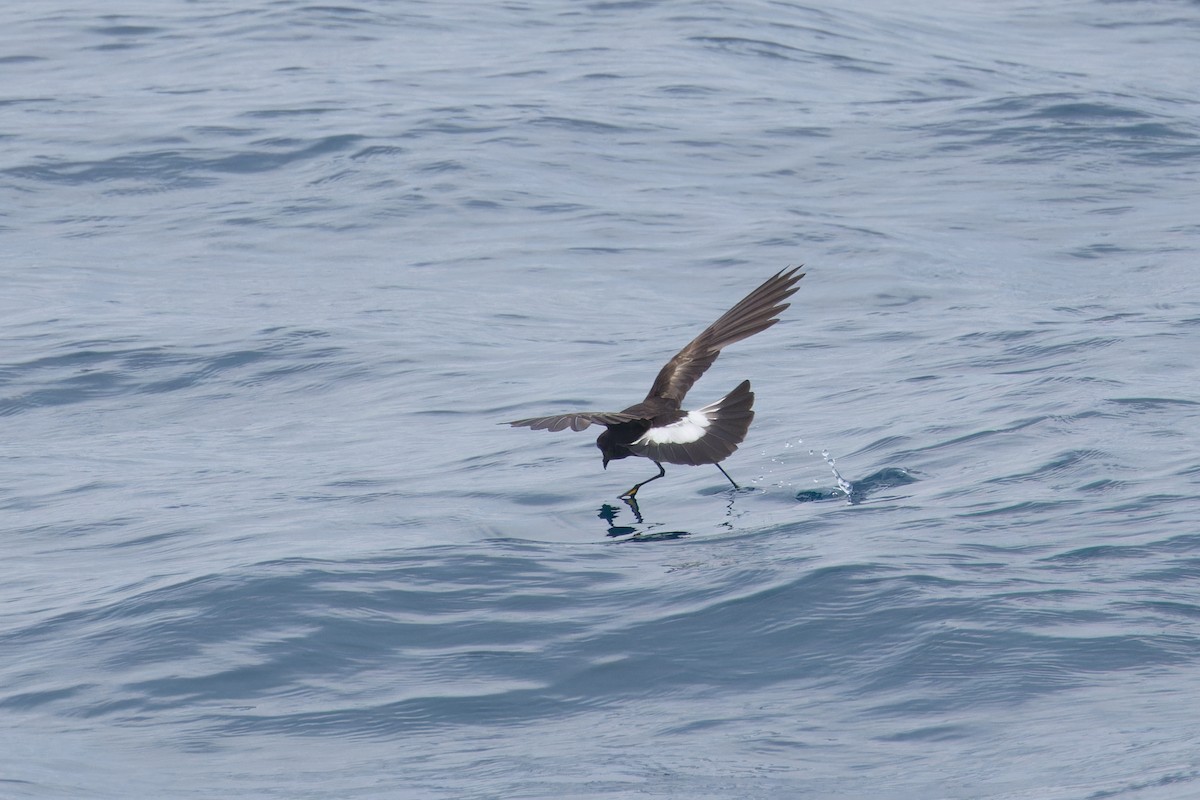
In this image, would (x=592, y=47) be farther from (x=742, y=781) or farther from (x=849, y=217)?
(x=742, y=781)

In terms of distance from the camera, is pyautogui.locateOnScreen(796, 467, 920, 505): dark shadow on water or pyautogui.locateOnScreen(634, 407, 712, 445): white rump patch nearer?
pyautogui.locateOnScreen(634, 407, 712, 445): white rump patch

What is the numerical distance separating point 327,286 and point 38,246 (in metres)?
3.14

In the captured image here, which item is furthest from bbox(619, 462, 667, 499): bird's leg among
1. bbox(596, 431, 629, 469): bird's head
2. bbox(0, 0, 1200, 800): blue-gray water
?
bbox(596, 431, 629, 469): bird's head

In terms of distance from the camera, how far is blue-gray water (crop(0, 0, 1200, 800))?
19.0ft

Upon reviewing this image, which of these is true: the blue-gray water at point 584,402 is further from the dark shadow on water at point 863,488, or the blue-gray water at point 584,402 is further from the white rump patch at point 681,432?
the white rump patch at point 681,432

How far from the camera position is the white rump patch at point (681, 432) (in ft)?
26.3

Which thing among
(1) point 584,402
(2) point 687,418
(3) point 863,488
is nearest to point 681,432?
(2) point 687,418

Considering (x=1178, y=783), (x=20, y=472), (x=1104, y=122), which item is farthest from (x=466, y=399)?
(x=1104, y=122)

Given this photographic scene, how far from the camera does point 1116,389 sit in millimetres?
9805

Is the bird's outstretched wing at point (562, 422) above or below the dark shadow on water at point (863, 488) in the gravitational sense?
above

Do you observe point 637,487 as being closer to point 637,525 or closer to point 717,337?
point 637,525

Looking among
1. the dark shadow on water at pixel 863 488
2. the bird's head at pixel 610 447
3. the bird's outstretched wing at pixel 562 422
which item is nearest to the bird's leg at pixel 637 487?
the bird's head at pixel 610 447

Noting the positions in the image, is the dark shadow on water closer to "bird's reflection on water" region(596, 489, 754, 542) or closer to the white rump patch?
"bird's reflection on water" region(596, 489, 754, 542)

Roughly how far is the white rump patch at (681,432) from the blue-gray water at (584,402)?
1.57 ft
